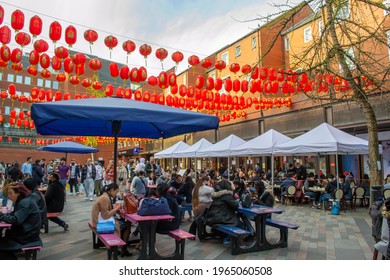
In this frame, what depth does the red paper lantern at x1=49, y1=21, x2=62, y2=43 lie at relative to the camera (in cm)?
821

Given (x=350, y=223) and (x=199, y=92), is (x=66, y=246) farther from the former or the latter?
(x=199, y=92)

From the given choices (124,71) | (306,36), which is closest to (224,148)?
(124,71)

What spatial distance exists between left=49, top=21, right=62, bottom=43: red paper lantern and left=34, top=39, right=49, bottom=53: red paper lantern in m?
1.12

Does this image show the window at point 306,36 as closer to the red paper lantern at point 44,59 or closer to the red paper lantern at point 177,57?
the red paper lantern at point 177,57

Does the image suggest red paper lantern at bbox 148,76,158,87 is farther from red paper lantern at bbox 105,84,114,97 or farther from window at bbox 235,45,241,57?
window at bbox 235,45,241,57

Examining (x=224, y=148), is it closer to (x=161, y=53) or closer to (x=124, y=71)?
(x=161, y=53)

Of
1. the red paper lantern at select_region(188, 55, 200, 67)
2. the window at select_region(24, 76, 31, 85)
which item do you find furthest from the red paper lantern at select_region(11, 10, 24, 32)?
the window at select_region(24, 76, 31, 85)

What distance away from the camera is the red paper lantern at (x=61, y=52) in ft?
31.0

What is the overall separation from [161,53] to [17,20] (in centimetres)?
447

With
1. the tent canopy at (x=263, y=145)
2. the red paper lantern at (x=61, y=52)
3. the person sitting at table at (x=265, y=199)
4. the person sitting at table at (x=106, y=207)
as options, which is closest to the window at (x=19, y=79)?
the red paper lantern at (x=61, y=52)

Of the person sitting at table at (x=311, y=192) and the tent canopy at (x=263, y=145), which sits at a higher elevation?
the tent canopy at (x=263, y=145)

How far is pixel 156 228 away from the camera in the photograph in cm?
493

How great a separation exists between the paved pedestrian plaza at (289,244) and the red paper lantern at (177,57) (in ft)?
19.5

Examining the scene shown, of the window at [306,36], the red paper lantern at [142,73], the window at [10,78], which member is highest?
the window at [10,78]
